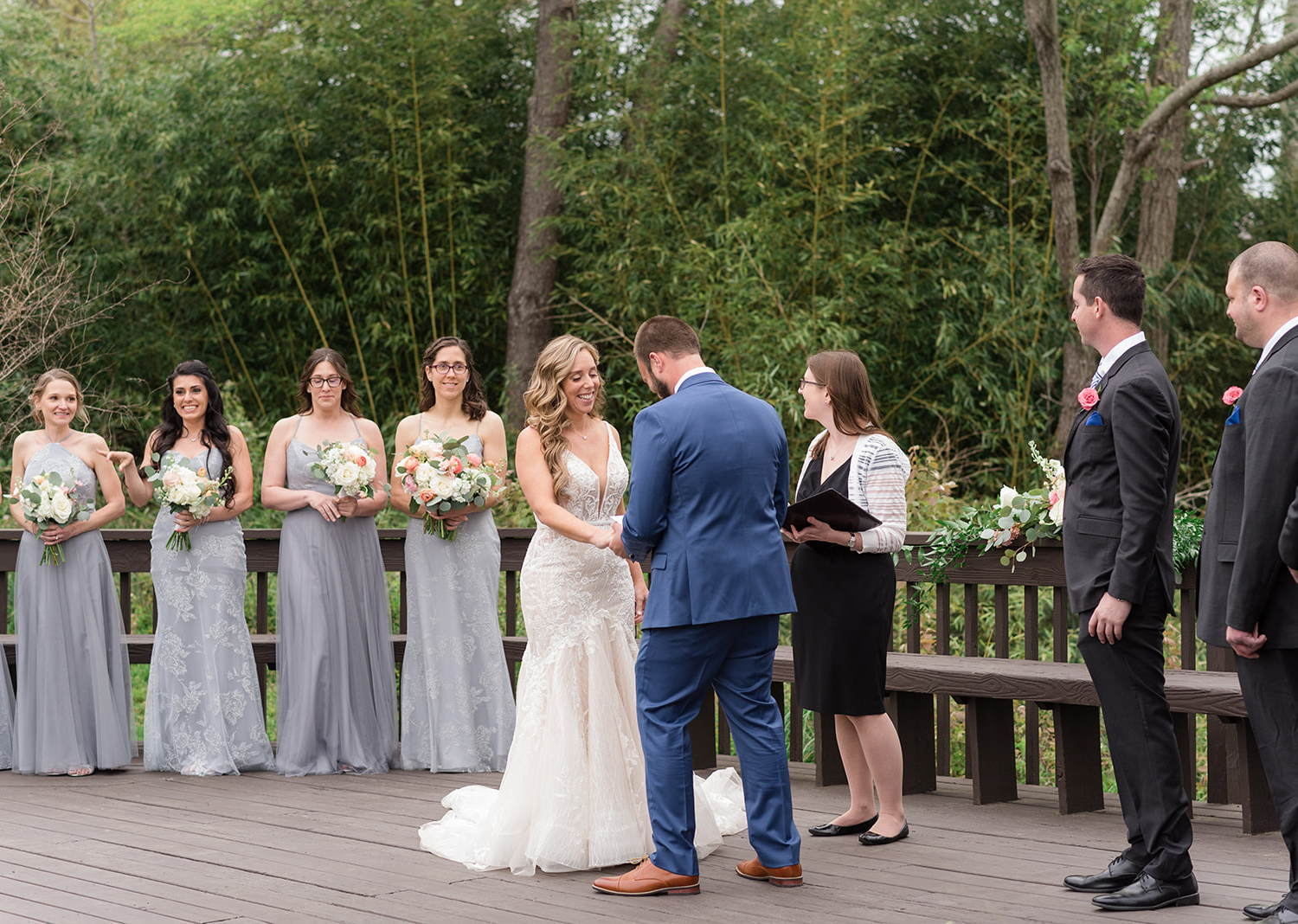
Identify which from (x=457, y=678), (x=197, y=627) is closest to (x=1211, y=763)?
(x=457, y=678)

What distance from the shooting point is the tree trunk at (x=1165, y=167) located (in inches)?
350

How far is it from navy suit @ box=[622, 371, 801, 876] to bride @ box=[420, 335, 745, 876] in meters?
0.38

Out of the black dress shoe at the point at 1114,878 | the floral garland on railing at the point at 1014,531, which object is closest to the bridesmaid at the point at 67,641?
the floral garland on railing at the point at 1014,531

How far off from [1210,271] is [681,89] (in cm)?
411

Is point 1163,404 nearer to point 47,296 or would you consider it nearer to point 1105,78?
point 1105,78

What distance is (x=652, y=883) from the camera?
141 inches

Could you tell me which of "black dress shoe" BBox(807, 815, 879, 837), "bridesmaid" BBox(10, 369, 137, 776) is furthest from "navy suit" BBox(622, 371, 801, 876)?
"bridesmaid" BBox(10, 369, 137, 776)

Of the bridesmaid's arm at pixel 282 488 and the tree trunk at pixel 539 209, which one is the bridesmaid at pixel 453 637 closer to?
the bridesmaid's arm at pixel 282 488

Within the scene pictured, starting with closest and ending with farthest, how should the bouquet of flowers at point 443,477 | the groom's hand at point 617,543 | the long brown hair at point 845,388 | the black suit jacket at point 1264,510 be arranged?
the black suit jacket at point 1264,510
the groom's hand at point 617,543
the long brown hair at point 845,388
the bouquet of flowers at point 443,477

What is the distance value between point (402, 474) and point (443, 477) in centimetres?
20

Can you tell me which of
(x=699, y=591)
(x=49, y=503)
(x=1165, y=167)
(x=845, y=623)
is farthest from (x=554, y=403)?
(x=1165, y=167)

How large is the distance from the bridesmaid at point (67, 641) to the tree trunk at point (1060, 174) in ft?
18.5

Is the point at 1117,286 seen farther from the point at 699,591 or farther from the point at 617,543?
the point at 617,543

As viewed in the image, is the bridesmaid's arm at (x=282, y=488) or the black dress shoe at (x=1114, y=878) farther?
the bridesmaid's arm at (x=282, y=488)
